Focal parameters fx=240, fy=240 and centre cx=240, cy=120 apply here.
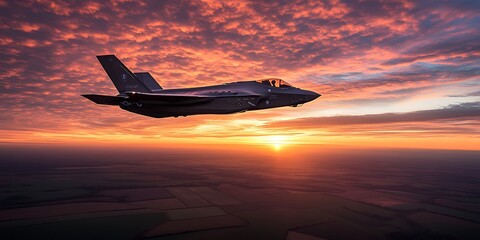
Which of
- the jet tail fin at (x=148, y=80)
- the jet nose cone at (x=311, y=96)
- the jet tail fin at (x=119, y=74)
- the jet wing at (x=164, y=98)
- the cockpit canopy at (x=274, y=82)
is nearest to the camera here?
the jet wing at (x=164, y=98)

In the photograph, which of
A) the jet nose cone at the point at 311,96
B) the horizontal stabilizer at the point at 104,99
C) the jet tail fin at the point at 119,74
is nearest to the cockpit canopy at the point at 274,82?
the jet nose cone at the point at 311,96

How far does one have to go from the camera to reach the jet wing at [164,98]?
1223cm

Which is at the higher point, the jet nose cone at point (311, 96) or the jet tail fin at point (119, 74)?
the jet tail fin at point (119, 74)

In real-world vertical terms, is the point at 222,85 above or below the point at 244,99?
above

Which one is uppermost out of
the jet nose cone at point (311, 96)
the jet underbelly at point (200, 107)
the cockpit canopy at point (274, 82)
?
the cockpit canopy at point (274, 82)

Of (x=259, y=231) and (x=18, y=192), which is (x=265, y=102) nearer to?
(x=259, y=231)

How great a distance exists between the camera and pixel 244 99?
14.1 meters

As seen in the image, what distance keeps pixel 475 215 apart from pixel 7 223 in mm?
164507

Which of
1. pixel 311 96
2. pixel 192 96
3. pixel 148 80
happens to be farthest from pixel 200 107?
pixel 311 96

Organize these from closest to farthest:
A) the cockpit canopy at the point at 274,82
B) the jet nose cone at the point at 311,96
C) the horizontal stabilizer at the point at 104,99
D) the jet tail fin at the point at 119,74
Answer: the horizontal stabilizer at the point at 104,99 → the jet nose cone at the point at 311,96 → the cockpit canopy at the point at 274,82 → the jet tail fin at the point at 119,74

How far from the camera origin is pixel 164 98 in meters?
12.4

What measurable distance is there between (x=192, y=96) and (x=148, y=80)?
6.85 m

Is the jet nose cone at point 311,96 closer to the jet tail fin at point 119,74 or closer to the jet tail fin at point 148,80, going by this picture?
the jet tail fin at point 148,80

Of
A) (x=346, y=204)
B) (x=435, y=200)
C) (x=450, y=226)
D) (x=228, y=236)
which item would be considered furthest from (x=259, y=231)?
(x=435, y=200)
